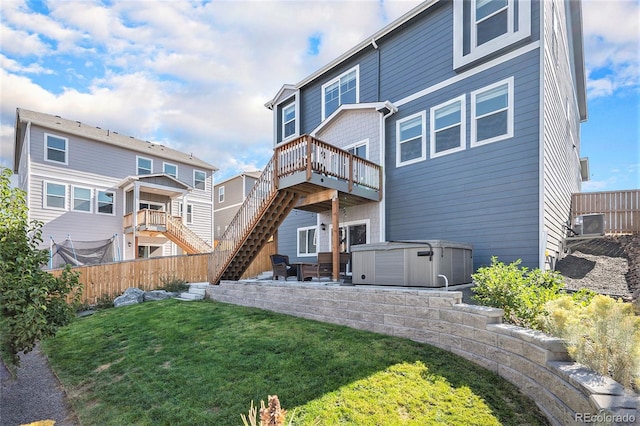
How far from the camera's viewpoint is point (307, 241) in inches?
532

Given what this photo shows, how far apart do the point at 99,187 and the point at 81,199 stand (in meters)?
1.16

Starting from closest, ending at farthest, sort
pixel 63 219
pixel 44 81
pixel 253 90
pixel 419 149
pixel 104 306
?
pixel 44 81
pixel 419 149
pixel 104 306
pixel 253 90
pixel 63 219

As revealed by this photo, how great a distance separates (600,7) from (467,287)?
11712mm

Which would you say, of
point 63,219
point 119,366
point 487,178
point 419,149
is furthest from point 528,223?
point 63,219

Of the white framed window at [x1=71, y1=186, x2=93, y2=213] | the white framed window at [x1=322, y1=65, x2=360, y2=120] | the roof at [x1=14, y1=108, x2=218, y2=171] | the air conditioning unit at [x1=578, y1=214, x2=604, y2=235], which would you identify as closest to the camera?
the air conditioning unit at [x1=578, y1=214, x2=604, y2=235]

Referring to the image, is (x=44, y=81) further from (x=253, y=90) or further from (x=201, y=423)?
(x=201, y=423)

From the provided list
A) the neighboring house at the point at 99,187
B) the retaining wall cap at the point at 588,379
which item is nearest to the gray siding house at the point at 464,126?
the retaining wall cap at the point at 588,379

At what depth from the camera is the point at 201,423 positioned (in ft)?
11.6

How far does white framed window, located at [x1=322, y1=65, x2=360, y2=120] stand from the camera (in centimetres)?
1238

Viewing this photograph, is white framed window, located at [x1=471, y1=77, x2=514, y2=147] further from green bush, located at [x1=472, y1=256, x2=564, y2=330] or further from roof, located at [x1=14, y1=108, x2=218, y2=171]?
roof, located at [x1=14, y1=108, x2=218, y2=171]

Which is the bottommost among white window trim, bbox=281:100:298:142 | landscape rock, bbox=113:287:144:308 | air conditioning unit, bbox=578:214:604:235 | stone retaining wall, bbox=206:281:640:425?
landscape rock, bbox=113:287:144:308

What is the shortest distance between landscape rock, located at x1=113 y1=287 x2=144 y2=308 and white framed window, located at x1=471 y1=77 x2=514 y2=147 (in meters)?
11.5

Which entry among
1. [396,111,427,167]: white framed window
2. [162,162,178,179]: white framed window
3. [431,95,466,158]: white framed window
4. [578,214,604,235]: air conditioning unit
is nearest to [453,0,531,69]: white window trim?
[431,95,466,158]: white framed window

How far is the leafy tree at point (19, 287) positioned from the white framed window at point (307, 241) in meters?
8.94
